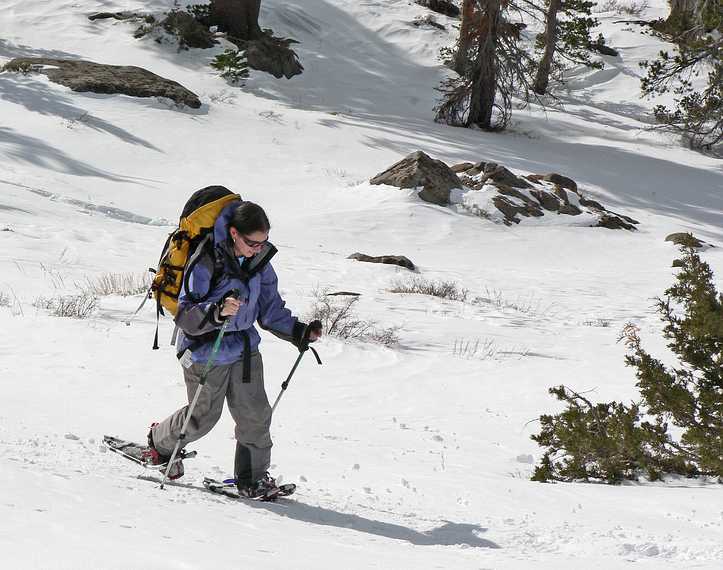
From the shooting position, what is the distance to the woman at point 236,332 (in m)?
3.98

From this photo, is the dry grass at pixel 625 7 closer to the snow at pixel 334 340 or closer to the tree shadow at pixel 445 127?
the tree shadow at pixel 445 127

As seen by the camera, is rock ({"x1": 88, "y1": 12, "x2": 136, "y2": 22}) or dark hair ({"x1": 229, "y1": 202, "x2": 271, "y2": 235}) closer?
dark hair ({"x1": 229, "y1": 202, "x2": 271, "y2": 235})

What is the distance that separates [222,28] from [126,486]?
24479 mm

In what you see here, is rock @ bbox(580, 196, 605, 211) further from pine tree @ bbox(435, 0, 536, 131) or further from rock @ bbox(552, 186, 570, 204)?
pine tree @ bbox(435, 0, 536, 131)

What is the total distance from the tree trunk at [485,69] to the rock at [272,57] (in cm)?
543

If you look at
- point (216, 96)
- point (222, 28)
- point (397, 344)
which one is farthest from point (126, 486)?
point (222, 28)

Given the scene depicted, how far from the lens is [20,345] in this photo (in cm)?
688

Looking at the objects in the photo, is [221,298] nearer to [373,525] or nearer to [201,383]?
[201,383]

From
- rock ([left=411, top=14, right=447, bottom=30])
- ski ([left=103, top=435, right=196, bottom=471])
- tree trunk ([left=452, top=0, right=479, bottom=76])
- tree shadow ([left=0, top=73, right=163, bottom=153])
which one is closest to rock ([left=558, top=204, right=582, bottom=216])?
tree trunk ([left=452, top=0, right=479, bottom=76])

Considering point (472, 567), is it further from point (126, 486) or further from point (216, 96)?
point (216, 96)

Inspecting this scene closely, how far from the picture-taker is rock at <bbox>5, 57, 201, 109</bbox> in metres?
20.4

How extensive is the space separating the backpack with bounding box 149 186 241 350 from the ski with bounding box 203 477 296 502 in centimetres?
87

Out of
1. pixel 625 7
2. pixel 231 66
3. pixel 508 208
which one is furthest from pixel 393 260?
pixel 625 7

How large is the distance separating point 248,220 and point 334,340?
13.9 feet
